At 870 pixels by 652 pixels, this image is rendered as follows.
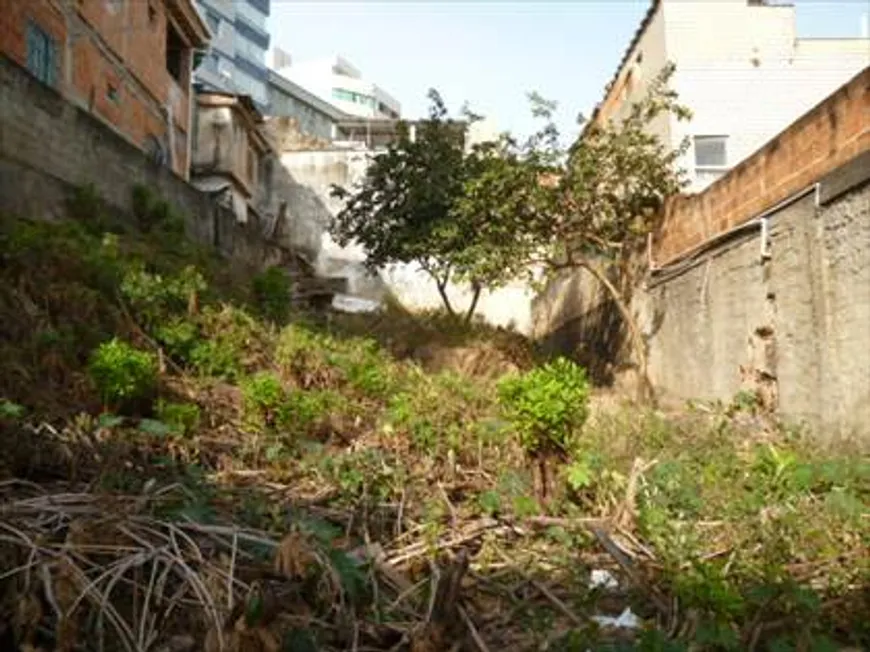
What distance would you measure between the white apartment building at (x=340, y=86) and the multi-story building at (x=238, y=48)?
6889 millimetres

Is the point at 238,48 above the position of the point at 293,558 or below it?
above

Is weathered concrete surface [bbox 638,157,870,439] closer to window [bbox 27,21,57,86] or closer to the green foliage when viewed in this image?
the green foliage

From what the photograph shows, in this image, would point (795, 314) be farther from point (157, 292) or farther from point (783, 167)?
point (157, 292)

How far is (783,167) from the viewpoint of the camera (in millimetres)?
7633

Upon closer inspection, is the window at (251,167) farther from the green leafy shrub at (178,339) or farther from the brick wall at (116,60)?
the green leafy shrub at (178,339)

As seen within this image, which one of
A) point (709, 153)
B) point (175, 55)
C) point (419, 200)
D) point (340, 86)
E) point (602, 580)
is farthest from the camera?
point (340, 86)

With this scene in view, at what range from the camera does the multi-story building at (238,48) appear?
149ft

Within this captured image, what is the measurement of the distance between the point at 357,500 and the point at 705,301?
631 centimetres

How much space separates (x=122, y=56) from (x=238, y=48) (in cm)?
3639

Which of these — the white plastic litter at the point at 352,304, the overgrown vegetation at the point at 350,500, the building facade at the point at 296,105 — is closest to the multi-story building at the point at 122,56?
the white plastic litter at the point at 352,304

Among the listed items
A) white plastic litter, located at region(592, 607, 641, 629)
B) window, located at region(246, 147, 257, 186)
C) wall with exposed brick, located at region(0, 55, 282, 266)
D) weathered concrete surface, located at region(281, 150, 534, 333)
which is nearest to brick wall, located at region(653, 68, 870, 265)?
white plastic litter, located at region(592, 607, 641, 629)

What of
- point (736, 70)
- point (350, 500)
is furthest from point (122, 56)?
point (350, 500)

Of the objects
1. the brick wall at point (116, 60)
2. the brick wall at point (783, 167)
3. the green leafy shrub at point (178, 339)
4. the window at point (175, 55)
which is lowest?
the green leafy shrub at point (178, 339)

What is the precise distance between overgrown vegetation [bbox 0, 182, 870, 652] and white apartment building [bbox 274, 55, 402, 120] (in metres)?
53.4
